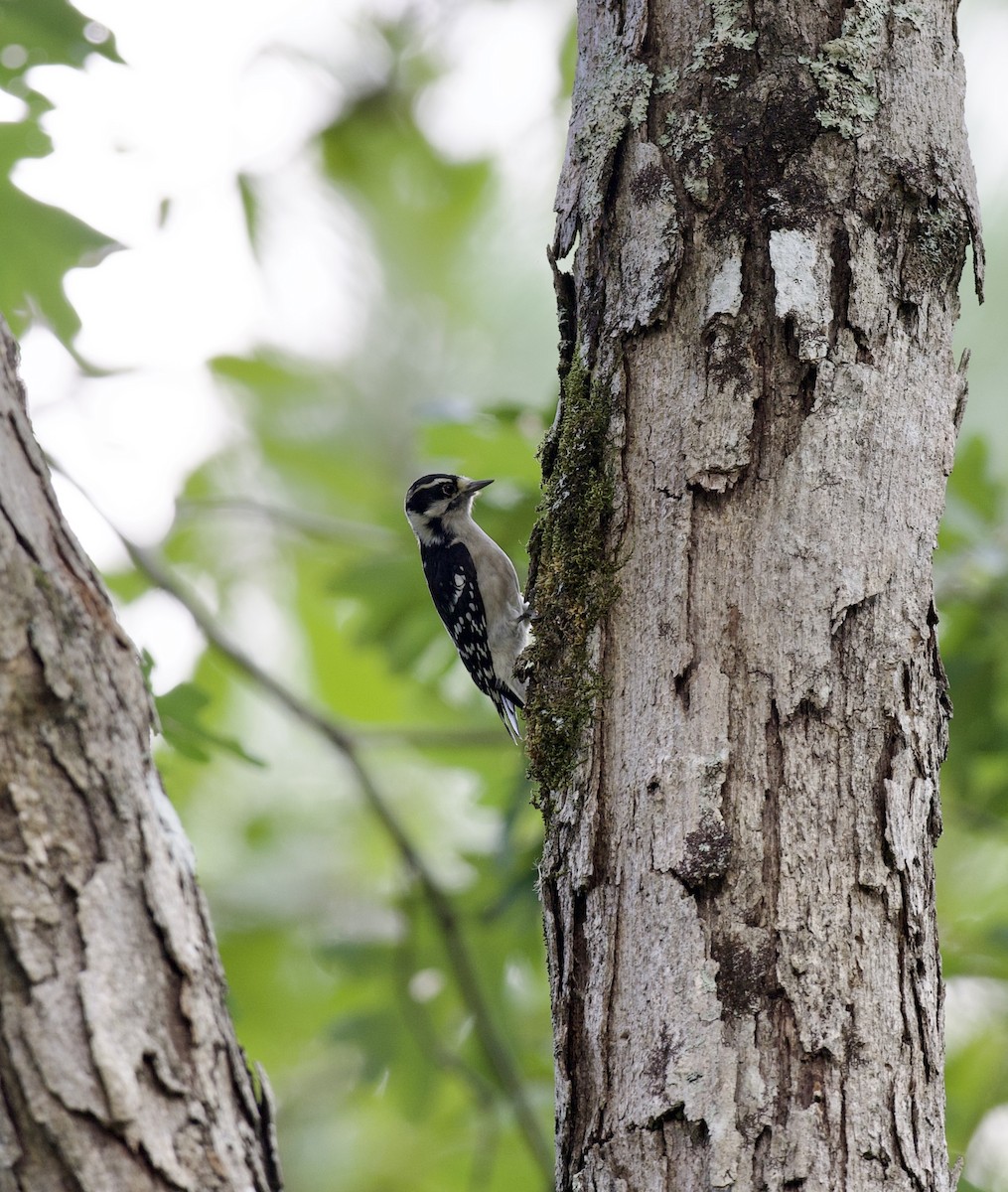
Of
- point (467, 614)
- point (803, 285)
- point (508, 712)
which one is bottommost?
point (803, 285)

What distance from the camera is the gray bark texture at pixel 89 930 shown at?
1.58 meters

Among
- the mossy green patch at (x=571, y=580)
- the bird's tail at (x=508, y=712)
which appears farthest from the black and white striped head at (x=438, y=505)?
the mossy green patch at (x=571, y=580)

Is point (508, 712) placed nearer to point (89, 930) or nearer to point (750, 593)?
point (750, 593)

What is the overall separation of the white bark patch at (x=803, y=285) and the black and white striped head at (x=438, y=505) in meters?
3.79

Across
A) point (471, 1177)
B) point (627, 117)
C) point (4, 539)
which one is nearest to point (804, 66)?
point (627, 117)

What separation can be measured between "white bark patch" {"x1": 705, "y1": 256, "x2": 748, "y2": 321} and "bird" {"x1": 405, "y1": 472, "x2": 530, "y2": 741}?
3.59 metres

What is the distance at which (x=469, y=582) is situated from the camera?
20.8ft

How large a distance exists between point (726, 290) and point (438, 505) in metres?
4.12

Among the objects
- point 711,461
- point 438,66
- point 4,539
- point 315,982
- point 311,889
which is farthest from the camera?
point 311,889

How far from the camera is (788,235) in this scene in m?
2.40

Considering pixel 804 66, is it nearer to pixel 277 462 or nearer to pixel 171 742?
pixel 171 742

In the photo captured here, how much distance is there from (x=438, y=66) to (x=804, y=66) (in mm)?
5878

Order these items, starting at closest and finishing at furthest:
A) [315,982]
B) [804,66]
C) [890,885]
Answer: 1. [890,885]
2. [804,66]
3. [315,982]

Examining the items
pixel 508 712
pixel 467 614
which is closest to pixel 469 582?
pixel 467 614
